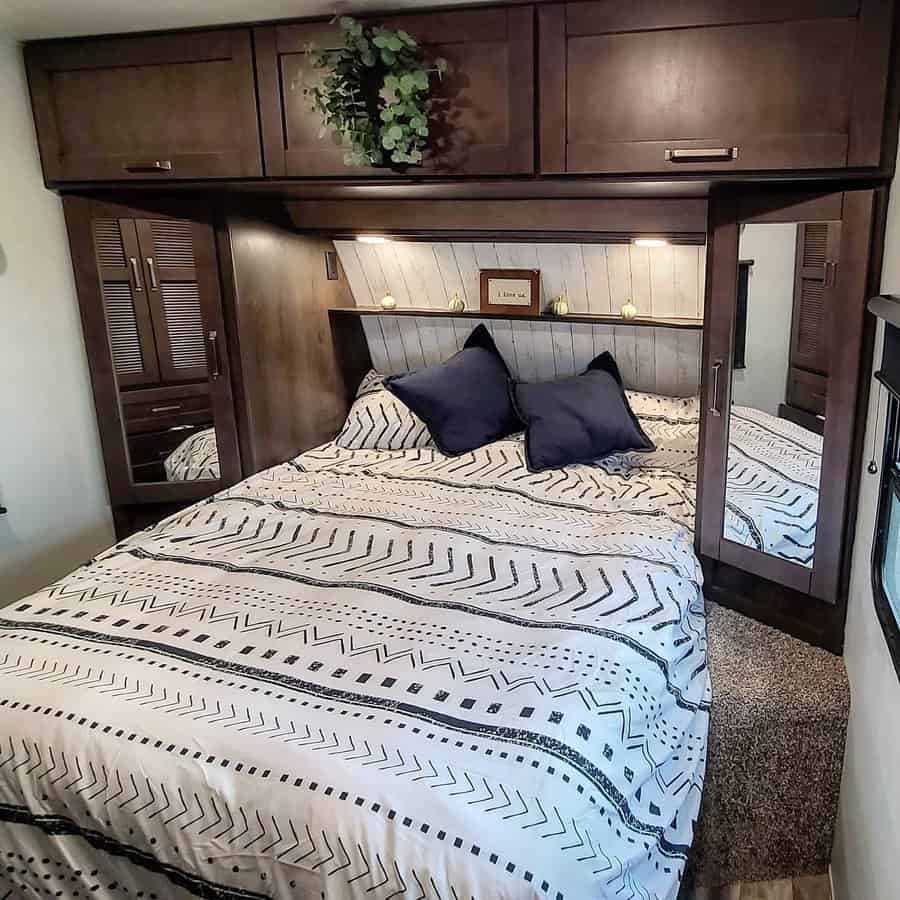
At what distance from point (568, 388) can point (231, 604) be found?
1484mm

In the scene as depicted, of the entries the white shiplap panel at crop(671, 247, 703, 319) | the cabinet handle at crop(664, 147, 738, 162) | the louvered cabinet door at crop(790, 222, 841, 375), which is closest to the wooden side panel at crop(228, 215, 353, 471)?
the white shiplap panel at crop(671, 247, 703, 319)

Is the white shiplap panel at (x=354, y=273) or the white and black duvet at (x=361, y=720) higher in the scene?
the white shiplap panel at (x=354, y=273)

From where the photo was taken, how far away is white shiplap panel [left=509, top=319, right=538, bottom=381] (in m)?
3.00

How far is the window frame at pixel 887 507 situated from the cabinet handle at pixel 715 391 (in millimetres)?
529

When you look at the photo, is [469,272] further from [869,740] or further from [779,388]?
[869,740]

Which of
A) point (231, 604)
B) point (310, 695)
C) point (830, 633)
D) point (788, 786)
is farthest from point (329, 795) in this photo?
point (830, 633)

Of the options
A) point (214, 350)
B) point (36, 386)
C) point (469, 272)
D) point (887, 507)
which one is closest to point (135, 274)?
point (214, 350)

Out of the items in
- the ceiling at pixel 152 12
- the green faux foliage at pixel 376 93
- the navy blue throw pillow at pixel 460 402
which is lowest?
the navy blue throw pillow at pixel 460 402

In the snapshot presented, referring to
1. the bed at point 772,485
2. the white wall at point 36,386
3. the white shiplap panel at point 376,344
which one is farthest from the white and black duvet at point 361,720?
the white shiplap panel at point 376,344

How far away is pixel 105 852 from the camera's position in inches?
51.9

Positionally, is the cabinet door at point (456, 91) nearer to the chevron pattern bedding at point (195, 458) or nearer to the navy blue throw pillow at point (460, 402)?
the navy blue throw pillow at point (460, 402)

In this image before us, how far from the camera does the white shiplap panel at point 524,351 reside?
3004 millimetres

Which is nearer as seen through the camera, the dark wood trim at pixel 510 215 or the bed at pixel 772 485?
the bed at pixel 772 485

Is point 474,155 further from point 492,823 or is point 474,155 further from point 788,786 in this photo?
point 788,786
